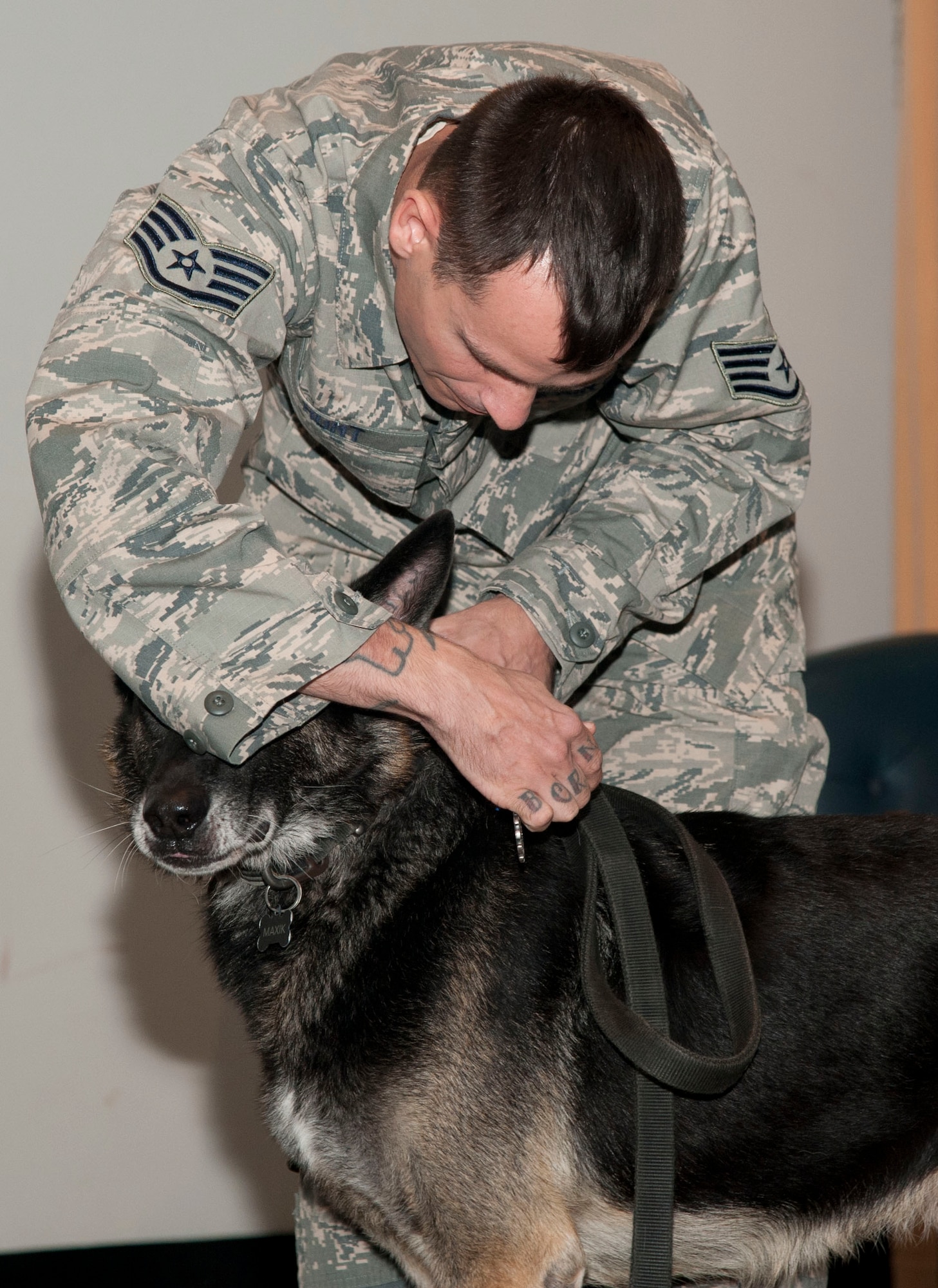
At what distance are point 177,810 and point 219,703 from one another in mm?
223

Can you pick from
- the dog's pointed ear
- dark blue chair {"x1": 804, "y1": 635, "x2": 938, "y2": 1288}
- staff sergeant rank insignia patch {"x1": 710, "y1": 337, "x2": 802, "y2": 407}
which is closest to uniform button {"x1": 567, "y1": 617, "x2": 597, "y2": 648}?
the dog's pointed ear

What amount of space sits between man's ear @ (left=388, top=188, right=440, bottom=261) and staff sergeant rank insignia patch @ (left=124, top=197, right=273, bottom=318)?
211 mm

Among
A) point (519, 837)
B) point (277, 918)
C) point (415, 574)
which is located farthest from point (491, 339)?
point (277, 918)

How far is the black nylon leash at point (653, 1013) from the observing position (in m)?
1.52

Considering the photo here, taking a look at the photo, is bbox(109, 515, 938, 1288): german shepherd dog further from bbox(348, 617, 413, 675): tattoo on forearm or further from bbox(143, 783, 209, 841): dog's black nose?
bbox(348, 617, 413, 675): tattoo on forearm

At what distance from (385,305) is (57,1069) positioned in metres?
2.21

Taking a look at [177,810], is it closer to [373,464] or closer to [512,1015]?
[512,1015]

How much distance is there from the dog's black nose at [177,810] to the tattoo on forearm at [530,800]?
436mm

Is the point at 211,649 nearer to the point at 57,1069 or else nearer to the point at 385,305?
the point at 385,305

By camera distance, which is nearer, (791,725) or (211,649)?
(211,649)

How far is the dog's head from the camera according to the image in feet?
5.19

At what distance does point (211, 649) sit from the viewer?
1.42 m

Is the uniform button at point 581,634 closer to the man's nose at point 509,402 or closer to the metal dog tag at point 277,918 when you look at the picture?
the man's nose at point 509,402

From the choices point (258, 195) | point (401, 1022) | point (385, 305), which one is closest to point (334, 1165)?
point (401, 1022)
